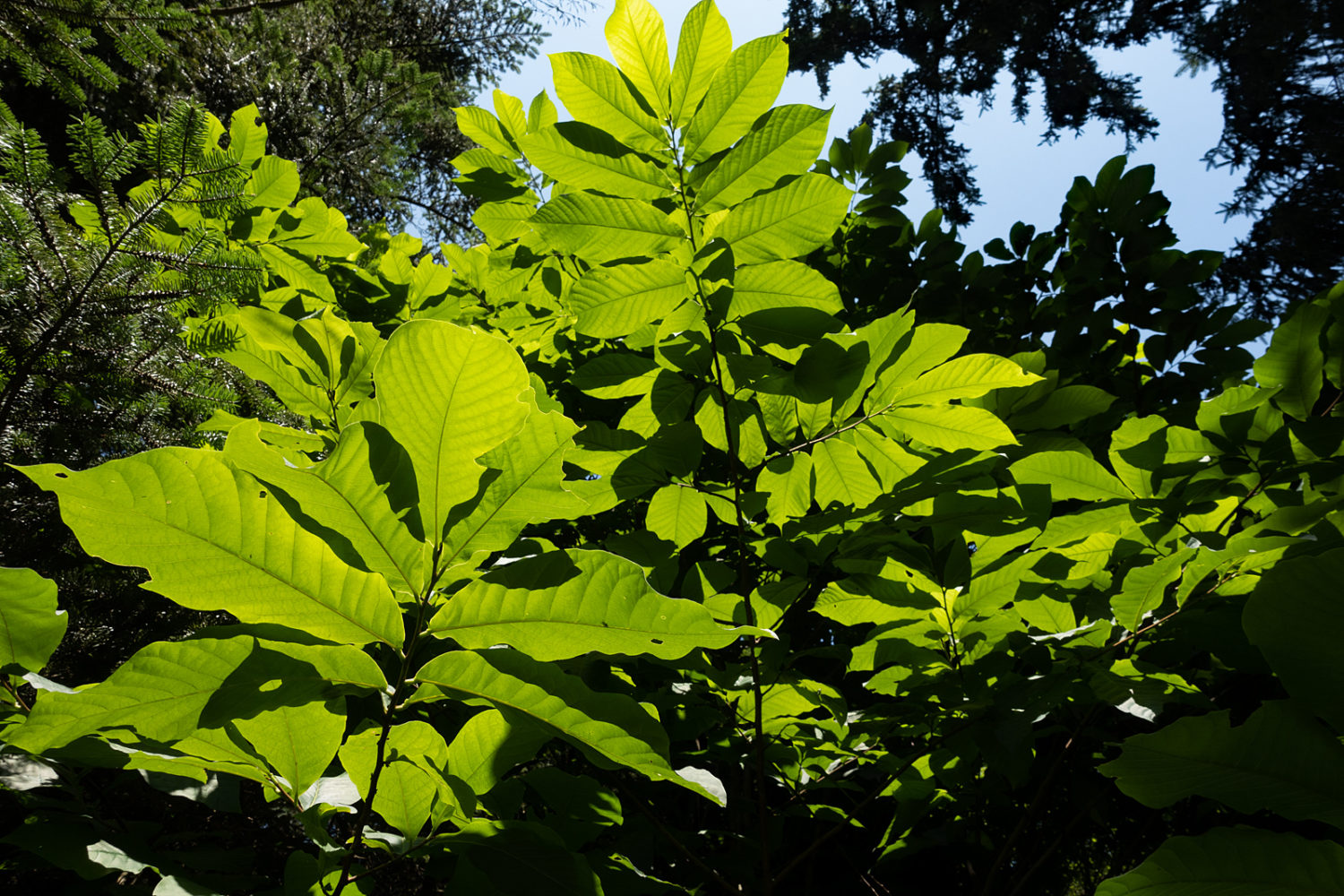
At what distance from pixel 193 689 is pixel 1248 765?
0.95 m

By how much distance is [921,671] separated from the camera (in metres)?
1.59

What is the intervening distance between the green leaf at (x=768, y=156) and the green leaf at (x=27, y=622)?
1.08m

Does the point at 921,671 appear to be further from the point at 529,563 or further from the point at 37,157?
the point at 37,157

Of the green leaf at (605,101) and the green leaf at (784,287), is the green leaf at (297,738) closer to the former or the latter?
the green leaf at (784,287)

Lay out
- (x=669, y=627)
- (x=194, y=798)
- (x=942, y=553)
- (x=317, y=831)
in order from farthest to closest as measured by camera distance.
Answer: (x=942, y=553) → (x=194, y=798) → (x=317, y=831) → (x=669, y=627)

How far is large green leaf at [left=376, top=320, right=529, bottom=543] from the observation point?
0.74 m

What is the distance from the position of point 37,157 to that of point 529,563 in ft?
7.01

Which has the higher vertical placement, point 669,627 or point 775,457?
point 775,457

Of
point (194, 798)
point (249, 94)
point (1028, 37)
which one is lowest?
point (194, 798)

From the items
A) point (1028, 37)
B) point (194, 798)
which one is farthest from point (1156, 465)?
point (1028, 37)

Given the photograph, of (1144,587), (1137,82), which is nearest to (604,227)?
(1144,587)

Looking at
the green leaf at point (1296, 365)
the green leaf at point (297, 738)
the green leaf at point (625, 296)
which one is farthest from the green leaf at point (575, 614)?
the green leaf at point (1296, 365)

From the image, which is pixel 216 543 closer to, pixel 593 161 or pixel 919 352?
pixel 593 161

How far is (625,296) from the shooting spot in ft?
4.29
